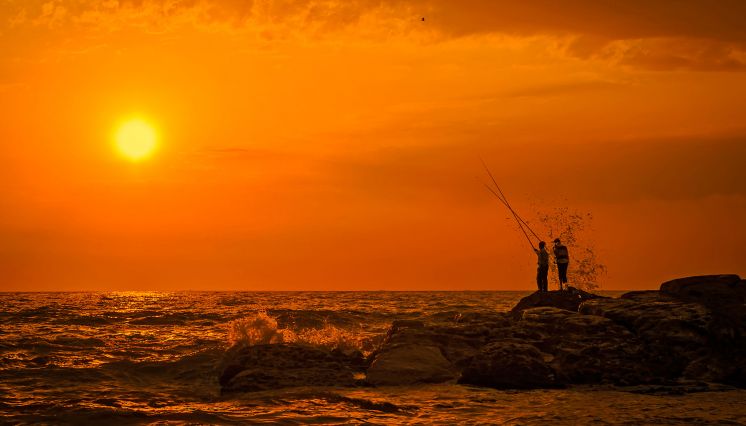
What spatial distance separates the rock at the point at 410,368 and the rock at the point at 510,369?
62 centimetres

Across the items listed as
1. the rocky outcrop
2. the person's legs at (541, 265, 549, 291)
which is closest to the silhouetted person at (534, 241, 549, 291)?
the person's legs at (541, 265, 549, 291)

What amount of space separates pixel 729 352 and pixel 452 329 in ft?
19.2

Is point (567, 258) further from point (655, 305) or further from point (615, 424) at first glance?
point (615, 424)

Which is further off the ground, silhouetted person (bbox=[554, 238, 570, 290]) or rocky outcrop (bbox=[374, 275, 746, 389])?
silhouetted person (bbox=[554, 238, 570, 290])

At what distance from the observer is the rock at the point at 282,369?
1340 cm

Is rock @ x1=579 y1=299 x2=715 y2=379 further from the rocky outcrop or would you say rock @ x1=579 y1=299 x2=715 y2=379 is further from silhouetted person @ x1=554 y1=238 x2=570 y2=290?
silhouetted person @ x1=554 y1=238 x2=570 y2=290

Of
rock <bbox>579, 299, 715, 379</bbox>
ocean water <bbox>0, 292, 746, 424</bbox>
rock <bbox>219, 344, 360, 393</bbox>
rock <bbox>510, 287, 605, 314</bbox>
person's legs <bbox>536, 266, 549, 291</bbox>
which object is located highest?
person's legs <bbox>536, 266, 549, 291</bbox>

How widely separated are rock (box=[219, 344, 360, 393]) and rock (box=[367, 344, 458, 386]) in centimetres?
56

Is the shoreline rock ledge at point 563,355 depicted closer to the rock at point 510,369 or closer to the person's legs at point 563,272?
the rock at point 510,369

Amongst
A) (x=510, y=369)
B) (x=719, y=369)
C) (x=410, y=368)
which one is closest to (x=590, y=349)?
(x=510, y=369)

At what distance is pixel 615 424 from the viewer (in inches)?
382

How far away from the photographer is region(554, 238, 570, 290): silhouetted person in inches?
894

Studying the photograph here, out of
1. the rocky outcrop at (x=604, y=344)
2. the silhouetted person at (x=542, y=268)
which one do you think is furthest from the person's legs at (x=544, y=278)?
the rocky outcrop at (x=604, y=344)

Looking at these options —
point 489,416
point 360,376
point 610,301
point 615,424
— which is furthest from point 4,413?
point 610,301
